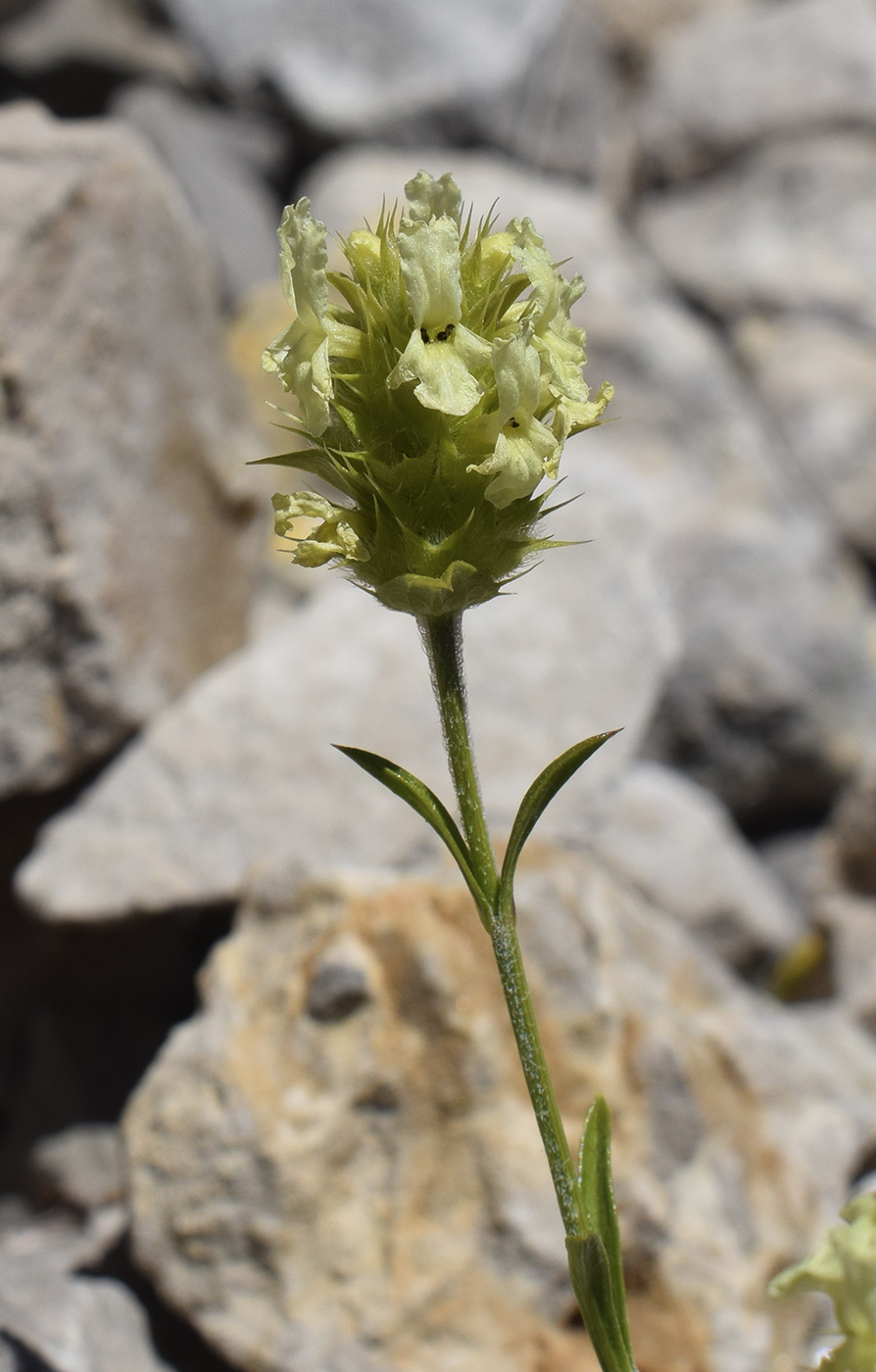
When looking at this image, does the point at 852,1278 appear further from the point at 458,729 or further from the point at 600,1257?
the point at 458,729

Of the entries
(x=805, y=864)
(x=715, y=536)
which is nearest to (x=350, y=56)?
(x=715, y=536)

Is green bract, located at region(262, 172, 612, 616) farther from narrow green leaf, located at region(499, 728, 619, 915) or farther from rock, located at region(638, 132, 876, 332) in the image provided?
rock, located at region(638, 132, 876, 332)

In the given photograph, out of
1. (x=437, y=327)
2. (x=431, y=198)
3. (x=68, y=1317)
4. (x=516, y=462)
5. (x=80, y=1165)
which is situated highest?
(x=431, y=198)

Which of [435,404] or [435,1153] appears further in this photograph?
[435,1153]

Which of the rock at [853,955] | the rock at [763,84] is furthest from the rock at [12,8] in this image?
the rock at [853,955]

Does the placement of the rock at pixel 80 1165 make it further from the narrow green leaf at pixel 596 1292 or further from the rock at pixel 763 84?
the rock at pixel 763 84

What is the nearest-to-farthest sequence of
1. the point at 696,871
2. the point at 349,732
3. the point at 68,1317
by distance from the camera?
the point at 68,1317
the point at 349,732
the point at 696,871
